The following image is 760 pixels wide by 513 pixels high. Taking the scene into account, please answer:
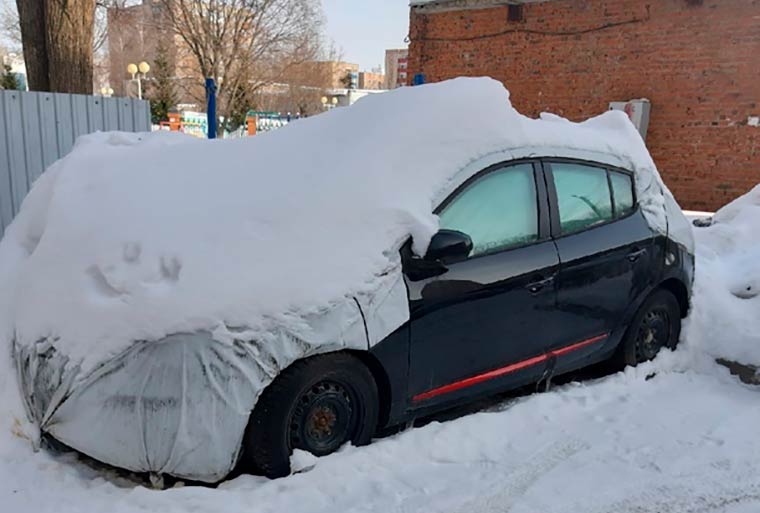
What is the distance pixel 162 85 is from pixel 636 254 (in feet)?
133

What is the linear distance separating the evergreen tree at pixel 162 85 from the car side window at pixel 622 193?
38691 millimetres

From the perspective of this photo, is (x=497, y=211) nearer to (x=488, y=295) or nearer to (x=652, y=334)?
(x=488, y=295)

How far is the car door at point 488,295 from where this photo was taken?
3391 mm

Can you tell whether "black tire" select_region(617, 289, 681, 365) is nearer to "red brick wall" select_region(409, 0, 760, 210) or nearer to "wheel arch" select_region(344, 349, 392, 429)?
"wheel arch" select_region(344, 349, 392, 429)

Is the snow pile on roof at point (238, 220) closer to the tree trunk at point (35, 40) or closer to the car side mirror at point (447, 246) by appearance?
the car side mirror at point (447, 246)

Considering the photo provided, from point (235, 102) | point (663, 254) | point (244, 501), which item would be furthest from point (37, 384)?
point (235, 102)

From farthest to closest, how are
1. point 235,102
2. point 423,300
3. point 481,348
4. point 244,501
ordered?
point 235,102, point 481,348, point 423,300, point 244,501

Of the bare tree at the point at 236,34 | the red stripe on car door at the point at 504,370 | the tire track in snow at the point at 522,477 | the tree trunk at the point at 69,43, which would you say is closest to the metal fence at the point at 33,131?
the tree trunk at the point at 69,43

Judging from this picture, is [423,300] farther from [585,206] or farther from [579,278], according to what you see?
[585,206]

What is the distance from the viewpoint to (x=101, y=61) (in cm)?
5769

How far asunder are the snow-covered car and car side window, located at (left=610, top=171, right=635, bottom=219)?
1.4 inches

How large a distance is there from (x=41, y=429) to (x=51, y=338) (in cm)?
43

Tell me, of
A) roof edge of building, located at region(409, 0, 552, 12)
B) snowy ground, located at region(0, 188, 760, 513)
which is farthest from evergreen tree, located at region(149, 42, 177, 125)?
snowy ground, located at region(0, 188, 760, 513)

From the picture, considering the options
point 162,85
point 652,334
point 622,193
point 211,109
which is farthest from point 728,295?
point 162,85
